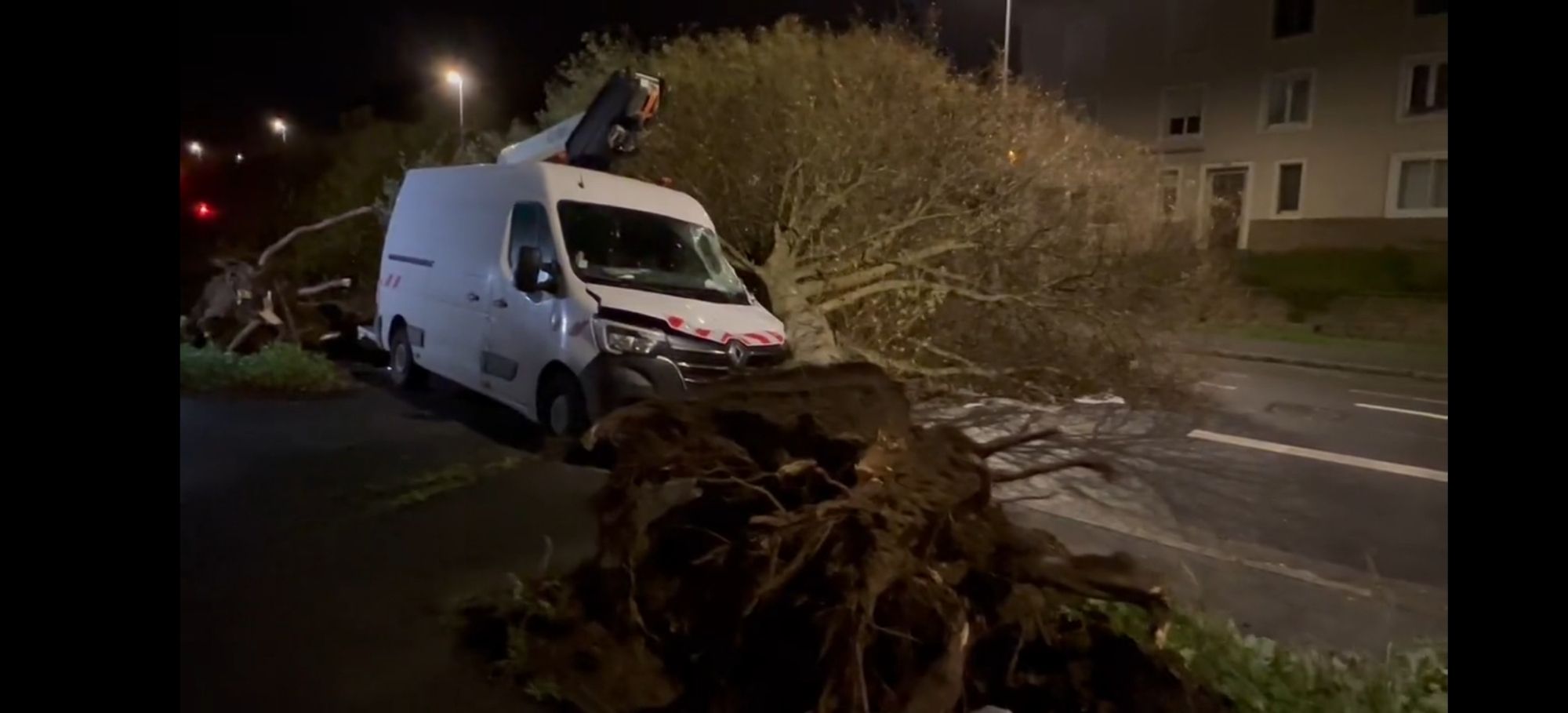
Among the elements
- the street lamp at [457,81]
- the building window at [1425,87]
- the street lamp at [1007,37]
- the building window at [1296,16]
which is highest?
the street lamp at [1007,37]

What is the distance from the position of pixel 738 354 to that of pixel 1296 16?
234cm

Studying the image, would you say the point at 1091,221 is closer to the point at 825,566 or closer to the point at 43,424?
the point at 825,566

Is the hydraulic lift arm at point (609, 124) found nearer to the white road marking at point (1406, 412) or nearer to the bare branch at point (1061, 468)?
the bare branch at point (1061, 468)

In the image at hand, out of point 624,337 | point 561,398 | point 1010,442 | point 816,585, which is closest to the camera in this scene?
point 816,585

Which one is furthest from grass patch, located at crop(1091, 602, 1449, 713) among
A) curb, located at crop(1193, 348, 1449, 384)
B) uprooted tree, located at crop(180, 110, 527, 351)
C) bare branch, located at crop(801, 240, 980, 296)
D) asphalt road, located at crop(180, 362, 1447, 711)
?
uprooted tree, located at crop(180, 110, 527, 351)

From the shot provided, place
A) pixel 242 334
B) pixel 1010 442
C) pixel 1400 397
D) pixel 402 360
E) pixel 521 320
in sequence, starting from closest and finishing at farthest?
pixel 1010 442 < pixel 1400 397 < pixel 521 320 < pixel 242 334 < pixel 402 360

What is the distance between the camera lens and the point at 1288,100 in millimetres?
3330

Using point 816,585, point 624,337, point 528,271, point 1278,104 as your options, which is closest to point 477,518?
point 624,337

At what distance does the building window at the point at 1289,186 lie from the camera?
3.29 meters

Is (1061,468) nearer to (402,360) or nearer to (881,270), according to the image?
(881,270)

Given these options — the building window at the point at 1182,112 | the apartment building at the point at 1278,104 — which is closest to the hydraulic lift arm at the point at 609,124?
the apartment building at the point at 1278,104

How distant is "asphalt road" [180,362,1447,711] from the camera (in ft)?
7.40

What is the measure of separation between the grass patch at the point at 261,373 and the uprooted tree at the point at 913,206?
62.9 inches
